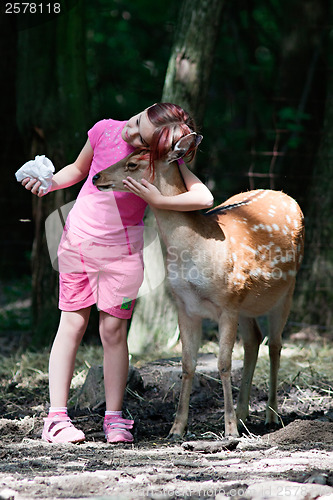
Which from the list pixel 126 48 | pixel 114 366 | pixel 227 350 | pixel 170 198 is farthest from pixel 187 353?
pixel 126 48

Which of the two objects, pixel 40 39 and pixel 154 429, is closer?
pixel 154 429

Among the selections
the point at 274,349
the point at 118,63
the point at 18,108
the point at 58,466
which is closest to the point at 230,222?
the point at 274,349

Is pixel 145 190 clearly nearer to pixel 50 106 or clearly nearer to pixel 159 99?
pixel 50 106

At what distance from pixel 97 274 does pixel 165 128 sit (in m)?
0.91

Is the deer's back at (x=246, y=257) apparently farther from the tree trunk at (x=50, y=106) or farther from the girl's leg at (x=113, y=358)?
the tree trunk at (x=50, y=106)

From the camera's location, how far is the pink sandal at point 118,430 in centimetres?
362

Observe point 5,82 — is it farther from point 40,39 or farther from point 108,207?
point 108,207

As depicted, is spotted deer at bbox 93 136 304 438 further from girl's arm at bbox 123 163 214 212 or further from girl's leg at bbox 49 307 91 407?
girl's leg at bbox 49 307 91 407

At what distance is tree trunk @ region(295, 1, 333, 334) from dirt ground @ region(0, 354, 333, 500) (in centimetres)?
198

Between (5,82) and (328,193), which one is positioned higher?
(5,82)

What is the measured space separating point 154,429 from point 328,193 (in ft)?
12.1

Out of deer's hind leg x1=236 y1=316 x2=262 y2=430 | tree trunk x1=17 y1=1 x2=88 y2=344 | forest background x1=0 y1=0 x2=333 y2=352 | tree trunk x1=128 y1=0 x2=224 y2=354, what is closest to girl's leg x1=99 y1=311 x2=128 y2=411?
deer's hind leg x1=236 y1=316 x2=262 y2=430

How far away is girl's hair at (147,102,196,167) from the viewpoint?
11.5ft

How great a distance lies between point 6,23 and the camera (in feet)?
26.3
